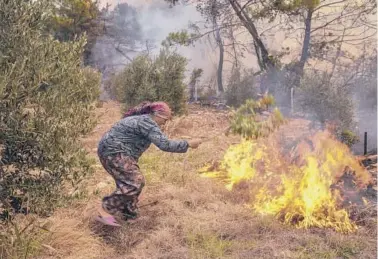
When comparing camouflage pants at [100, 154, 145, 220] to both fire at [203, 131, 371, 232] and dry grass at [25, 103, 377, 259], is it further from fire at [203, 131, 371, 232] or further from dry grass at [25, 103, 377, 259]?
fire at [203, 131, 371, 232]

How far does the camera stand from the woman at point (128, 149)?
5.02 meters

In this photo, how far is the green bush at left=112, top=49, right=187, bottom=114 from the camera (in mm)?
12906

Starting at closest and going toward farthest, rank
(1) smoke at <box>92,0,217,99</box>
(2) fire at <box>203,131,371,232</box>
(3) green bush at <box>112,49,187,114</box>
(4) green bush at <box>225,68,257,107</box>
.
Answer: (2) fire at <box>203,131,371,232</box> → (3) green bush at <box>112,49,187,114</box> → (4) green bush at <box>225,68,257,107</box> → (1) smoke at <box>92,0,217,99</box>

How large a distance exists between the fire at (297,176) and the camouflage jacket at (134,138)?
1.55m

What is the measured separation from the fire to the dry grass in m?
0.25

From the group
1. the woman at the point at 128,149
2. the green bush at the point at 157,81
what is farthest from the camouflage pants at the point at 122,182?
the green bush at the point at 157,81

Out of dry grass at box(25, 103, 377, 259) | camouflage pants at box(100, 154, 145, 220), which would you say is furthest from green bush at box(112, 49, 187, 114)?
camouflage pants at box(100, 154, 145, 220)

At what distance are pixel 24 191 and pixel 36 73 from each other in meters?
1.15

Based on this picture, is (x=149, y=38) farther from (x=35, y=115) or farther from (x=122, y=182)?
(x=35, y=115)

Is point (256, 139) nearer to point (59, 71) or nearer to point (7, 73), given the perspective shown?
point (59, 71)

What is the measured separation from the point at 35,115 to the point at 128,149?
1448 mm

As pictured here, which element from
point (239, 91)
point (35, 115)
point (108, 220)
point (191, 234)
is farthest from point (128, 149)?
point (239, 91)

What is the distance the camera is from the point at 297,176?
19.6 feet

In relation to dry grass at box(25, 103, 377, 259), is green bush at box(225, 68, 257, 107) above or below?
above
